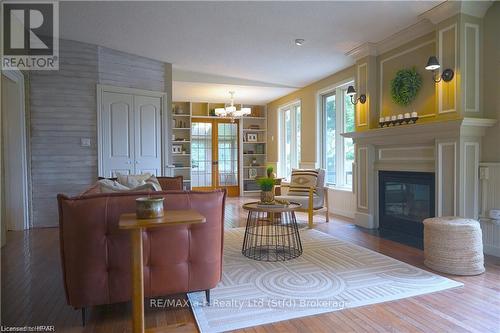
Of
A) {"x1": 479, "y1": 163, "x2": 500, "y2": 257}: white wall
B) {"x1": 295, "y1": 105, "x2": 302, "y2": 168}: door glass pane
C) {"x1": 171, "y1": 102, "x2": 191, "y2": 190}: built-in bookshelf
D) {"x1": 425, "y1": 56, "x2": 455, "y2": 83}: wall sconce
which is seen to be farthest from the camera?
{"x1": 171, "y1": 102, "x2": 191, "y2": 190}: built-in bookshelf

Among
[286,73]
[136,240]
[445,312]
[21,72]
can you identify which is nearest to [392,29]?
[286,73]

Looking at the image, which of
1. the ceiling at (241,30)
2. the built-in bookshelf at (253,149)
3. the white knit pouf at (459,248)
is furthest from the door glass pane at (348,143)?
the built-in bookshelf at (253,149)

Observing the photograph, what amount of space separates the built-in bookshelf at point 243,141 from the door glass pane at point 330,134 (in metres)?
3.01

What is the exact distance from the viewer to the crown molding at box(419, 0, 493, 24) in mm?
3338

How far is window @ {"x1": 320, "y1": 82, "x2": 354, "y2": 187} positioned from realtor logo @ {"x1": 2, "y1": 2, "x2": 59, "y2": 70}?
4.63 m

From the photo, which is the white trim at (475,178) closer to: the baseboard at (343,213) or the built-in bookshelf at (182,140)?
the baseboard at (343,213)

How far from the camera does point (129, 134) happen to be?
17.5ft

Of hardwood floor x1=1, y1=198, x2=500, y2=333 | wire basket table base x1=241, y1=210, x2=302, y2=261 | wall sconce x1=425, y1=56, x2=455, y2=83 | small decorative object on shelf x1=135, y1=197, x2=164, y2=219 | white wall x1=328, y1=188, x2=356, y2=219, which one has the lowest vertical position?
hardwood floor x1=1, y1=198, x2=500, y2=333

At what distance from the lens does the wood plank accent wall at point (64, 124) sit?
188 inches

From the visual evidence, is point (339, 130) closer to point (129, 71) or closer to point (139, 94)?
point (139, 94)

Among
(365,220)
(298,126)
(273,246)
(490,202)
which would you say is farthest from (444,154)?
(298,126)

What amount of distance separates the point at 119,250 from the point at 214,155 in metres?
7.13

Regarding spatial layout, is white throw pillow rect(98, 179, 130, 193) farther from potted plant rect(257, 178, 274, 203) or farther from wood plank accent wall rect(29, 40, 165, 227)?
wood plank accent wall rect(29, 40, 165, 227)

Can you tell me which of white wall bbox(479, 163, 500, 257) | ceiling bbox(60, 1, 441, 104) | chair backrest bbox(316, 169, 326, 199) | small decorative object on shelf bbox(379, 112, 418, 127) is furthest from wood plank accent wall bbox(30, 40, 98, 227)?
white wall bbox(479, 163, 500, 257)
